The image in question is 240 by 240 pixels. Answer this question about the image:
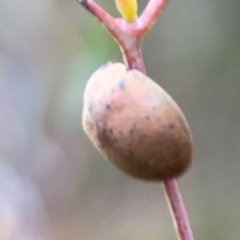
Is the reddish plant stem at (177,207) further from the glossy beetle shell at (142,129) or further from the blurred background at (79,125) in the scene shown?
the blurred background at (79,125)

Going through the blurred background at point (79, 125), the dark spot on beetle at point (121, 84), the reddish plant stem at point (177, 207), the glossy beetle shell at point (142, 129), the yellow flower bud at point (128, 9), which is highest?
the blurred background at point (79, 125)

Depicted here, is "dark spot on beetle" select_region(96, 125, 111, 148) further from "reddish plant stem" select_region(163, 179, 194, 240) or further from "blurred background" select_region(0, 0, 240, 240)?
"blurred background" select_region(0, 0, 240, 240)

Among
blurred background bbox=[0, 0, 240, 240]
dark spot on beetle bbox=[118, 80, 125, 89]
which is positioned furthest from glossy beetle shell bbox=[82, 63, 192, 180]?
blurred background bbox=[0, 0, 240, 240]

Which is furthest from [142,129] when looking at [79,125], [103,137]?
[79,125]

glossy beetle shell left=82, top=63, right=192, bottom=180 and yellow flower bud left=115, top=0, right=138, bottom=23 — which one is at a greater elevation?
yellow flower bud left=115, top=0, right=138, bottom=23

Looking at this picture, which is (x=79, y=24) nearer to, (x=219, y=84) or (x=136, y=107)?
(x=219, y=84)

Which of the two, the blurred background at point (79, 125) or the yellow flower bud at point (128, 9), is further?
the blurred background at point (79, 125)

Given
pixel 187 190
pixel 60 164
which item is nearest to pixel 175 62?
pixel 187 190

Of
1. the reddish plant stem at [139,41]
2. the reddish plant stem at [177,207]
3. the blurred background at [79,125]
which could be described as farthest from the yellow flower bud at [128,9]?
the blurred background at [79,125]
